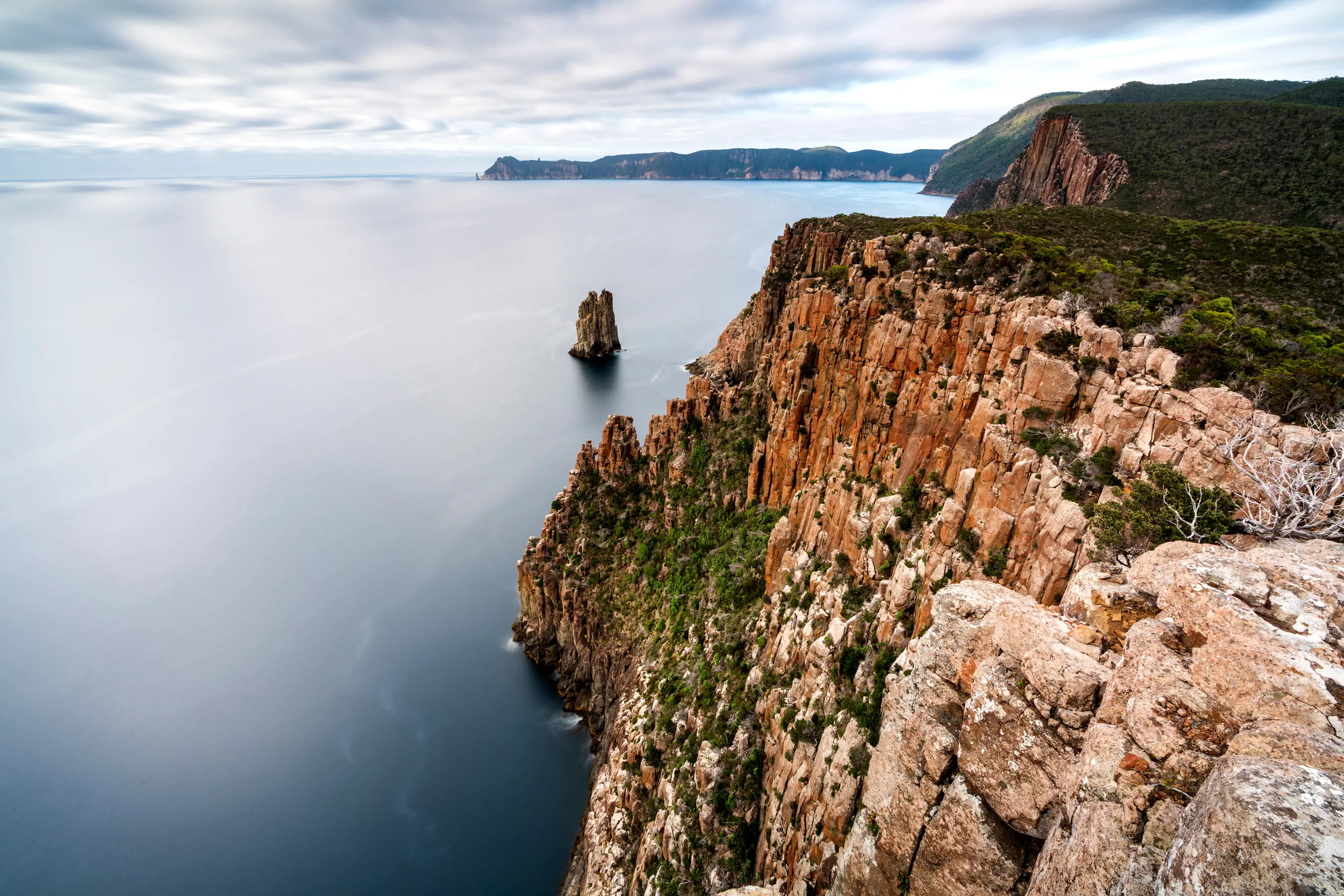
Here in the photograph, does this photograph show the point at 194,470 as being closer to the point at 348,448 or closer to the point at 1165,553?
the point at 348,448

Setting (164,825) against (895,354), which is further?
(164,825)

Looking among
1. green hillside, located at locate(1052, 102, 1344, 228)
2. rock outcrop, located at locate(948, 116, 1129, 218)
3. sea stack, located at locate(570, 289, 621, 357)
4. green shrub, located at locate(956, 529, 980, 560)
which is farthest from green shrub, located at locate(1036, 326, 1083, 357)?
sea stack, located at locate(570, 289, 621, 357)

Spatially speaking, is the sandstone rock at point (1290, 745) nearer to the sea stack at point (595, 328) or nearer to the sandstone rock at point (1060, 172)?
the sandstone rock at point (1060, 172)

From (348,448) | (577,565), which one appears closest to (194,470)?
(348,448)

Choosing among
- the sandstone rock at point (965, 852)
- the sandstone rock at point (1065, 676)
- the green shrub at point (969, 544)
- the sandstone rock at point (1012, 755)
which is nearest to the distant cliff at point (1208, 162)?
the green shrub at point (969, 544)

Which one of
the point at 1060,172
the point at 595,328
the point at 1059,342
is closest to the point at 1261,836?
the point at 1059,342

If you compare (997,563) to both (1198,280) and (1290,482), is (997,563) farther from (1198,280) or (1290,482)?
(1198,280)
